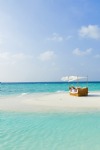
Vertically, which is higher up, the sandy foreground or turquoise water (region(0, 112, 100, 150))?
the sandy foreground

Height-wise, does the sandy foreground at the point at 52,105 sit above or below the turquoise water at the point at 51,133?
above

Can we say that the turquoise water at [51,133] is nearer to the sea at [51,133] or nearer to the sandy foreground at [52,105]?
the sea at [51,133]

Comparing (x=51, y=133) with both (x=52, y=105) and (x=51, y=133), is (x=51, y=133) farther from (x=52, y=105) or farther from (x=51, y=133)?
(x=52, y=105)

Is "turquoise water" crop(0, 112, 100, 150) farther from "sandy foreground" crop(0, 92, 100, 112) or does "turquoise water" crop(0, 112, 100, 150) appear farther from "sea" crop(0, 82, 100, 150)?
"sandy foreground" crop(0, 92, 100, 112)

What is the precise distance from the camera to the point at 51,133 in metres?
9.91

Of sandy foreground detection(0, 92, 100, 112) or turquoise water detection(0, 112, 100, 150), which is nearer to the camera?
turquoise water detection(0, 112, 100, 150)

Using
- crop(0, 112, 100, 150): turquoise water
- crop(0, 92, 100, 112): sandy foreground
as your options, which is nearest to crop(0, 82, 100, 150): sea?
crop(0, 112, 100, 150): turquoise water

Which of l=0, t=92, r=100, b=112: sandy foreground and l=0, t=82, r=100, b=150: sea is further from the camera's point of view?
l=0, t=92, r=100, b=112: sandy foreground

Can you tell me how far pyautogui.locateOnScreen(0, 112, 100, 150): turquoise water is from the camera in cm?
809

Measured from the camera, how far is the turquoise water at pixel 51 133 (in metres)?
8.09

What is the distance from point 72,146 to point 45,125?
3.78 metres

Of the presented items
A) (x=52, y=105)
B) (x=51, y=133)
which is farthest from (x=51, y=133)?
(x=52, y=105)

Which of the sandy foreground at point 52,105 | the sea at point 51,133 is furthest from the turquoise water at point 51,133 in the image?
the sandy foreground at point 52,105

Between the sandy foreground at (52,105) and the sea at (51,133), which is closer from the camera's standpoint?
the sea at (51,133)
